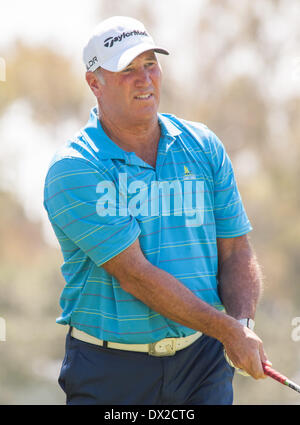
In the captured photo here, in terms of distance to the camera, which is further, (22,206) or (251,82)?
(251,82)

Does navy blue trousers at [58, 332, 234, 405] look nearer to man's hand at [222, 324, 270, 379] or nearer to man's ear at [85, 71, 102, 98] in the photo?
man's hand at [222, 324, 270, 379]

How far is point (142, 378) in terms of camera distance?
9.39ft

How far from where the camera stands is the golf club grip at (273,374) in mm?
2504

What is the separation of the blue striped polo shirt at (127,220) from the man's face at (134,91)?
0.39 feet

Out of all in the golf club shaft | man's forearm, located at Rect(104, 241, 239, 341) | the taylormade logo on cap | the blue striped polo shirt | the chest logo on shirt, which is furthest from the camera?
the taylormade logo on cap

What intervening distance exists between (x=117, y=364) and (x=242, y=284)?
0.60m

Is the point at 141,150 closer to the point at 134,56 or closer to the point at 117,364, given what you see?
the point at 134,56

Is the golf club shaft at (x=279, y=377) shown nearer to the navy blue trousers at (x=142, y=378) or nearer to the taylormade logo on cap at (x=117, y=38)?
the navy blue trousers at (x=142, y=378)

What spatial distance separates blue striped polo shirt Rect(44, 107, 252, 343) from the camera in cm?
279

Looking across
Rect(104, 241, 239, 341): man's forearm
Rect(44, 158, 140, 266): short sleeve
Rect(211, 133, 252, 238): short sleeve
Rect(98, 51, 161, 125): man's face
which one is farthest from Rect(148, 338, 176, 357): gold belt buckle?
Rect(98, 51, 161, 125): man's face

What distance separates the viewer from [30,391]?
1170 centimetres

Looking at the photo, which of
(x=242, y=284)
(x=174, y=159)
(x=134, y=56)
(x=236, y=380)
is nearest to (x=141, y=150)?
(x=174, y=159)

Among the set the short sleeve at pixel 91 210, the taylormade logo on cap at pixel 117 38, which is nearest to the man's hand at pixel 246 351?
the short sleeve at pixel 91 210
